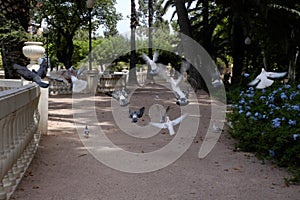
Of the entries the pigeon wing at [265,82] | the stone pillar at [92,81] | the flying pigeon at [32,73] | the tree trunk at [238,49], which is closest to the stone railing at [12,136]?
the flying pigeon at [32,73]

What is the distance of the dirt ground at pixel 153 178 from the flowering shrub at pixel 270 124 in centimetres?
21

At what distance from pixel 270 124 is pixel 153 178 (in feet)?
6.94

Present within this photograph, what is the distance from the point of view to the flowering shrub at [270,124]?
492 cm

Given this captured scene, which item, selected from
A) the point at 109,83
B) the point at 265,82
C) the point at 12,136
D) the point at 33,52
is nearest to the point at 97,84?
the point at 109,83

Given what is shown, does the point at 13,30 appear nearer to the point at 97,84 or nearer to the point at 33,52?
the point at 33,52

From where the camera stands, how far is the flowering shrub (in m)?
4.92

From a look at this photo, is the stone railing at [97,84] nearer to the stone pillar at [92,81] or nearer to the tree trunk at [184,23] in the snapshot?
the stone pillar at [92,81]

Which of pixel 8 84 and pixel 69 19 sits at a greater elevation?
pixel 69 19

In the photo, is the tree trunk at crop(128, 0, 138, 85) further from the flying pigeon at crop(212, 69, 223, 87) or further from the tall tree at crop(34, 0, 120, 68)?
the tall tree at crop(34, 0, 120, 68)

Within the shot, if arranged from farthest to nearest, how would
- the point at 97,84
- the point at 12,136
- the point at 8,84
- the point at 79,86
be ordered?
1. the point at 97,84
2. the point at 79,86
3. the point at 8,84
4. the point at 12,136

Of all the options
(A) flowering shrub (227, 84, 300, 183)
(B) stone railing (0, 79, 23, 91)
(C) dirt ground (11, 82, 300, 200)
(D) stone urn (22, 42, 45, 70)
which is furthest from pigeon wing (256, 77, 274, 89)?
(B) stone railing (0, 79, 23, 91)

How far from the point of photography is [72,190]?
395 cm

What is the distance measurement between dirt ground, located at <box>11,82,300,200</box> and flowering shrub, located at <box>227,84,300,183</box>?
214mm

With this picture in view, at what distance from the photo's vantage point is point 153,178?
176 inches
